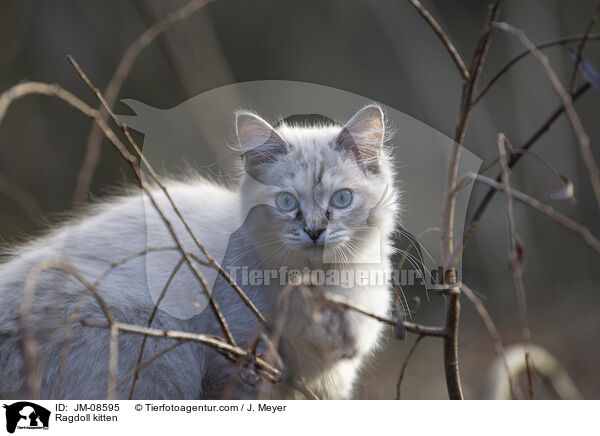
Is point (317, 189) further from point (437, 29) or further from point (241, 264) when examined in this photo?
point (437, 29)

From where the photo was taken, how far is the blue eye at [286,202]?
151 centimetres

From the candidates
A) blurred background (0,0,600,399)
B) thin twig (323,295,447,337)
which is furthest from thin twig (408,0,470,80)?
blurred background (0,0,600,399)

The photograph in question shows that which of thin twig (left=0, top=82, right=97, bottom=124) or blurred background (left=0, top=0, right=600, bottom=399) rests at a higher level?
blurred background (left=0, top=0, right=600, bottom=399)

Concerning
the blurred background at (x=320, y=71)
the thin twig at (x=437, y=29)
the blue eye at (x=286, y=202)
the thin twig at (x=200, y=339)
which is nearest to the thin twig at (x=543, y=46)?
the thin twig at (x=437, y=29)

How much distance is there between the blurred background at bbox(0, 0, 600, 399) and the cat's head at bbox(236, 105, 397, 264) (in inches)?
16.0

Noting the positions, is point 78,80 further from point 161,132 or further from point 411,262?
point 411,262

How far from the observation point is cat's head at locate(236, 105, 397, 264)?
1477mm

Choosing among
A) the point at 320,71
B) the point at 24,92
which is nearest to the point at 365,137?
the point at 320,71

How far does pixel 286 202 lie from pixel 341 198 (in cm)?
15

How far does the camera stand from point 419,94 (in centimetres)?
221

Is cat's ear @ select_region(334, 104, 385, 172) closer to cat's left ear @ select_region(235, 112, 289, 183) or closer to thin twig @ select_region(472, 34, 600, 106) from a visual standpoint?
cat's left ear @ select_region(235, 112, 289, 183)
